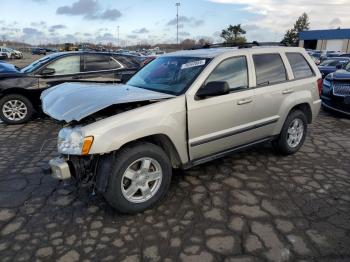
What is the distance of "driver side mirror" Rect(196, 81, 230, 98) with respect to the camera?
3840mm

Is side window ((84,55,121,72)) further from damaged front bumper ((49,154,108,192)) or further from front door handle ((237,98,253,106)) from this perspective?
damaged front bumper ((49,154,108,192))

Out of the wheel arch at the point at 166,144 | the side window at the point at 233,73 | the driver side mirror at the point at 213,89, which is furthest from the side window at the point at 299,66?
the wheel arch at the point at 166,144

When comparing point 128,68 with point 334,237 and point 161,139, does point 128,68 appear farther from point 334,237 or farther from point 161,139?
point 334,237

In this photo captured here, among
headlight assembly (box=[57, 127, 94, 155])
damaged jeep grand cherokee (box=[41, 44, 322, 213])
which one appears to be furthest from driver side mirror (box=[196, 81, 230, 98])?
headlight assembly (box=[57, 127, 94, 155])

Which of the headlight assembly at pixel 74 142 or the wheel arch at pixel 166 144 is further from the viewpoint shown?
the wheel arch at pixel 166 144

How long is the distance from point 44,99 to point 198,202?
7.75ft

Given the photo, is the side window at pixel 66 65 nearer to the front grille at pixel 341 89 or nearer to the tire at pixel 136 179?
the tire at pixel 136 179

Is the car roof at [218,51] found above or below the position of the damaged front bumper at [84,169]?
above

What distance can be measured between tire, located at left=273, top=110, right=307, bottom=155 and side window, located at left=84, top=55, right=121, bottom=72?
4977mm

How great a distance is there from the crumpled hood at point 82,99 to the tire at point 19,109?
3.94 meters

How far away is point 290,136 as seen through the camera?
5.45 meters

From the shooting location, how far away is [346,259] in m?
2.95

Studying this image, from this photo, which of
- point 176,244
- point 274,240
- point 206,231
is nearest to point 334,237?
point 274,240

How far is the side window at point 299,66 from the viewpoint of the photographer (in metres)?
5.32
